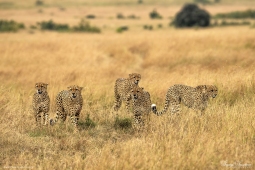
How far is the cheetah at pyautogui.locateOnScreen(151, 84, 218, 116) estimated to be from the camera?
20.9ft

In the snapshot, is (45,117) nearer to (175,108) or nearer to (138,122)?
(138,122)

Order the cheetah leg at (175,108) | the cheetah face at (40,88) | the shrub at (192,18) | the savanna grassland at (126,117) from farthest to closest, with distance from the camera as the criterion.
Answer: the shrub at (192,18) < the cheetah leg at (175,108) < the cheetah face at (40,88) < the savanna grassland at (126,117)

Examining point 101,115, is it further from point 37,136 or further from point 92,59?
point 92,59

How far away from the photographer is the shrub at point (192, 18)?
2951cm

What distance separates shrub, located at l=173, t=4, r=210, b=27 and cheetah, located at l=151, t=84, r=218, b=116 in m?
23.0

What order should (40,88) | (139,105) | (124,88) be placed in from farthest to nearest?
(124,88)
(40,88)
(139,105)

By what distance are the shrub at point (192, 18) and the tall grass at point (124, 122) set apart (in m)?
16.2

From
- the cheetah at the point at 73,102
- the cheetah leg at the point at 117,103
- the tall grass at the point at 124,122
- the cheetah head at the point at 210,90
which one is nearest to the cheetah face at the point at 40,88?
the cheetah at the point at 73,102

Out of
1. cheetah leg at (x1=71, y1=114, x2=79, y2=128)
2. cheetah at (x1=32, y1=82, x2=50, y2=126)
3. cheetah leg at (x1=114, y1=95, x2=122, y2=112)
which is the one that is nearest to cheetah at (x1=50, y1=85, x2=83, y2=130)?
cheetah leg at (x1=71, y1=114, x2=79, y2=128)

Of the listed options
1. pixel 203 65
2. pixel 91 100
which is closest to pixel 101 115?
pixel 91 100

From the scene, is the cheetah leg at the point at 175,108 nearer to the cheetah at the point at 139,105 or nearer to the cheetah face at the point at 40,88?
the cheetah at the point at 139,105

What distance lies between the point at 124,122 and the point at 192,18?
2401 centimetres

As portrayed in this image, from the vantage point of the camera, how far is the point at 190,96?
6.60 m

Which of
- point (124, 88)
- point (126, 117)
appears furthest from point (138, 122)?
point (124, 88)
